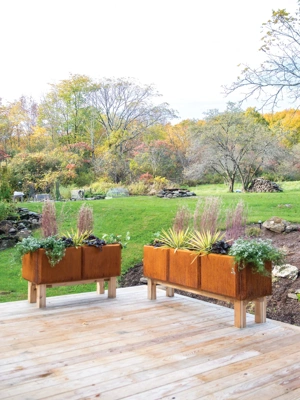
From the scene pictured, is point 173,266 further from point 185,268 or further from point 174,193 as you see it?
point 174,193

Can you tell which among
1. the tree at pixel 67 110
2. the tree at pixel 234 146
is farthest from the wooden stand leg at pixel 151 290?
the tree at pixel 67 110

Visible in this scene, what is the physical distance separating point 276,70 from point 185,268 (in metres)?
4.39

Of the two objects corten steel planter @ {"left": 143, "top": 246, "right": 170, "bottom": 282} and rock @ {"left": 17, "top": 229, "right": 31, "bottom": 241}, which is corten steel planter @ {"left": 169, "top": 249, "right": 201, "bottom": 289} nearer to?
corten steel planter @ {"left": 143, "top": 246, "right": 170, "bottom": 282}

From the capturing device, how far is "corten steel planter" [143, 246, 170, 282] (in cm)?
407

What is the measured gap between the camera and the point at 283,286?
4.52 meters

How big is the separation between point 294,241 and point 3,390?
4630mm

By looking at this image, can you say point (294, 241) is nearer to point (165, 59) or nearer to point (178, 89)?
point (165, 59)

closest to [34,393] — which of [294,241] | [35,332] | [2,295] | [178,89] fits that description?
[35,332]

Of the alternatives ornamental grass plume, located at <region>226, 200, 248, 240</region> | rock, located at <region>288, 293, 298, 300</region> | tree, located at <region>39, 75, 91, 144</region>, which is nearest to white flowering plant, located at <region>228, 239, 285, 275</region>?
rock, located at <region>288, 293, 298, 300</region>

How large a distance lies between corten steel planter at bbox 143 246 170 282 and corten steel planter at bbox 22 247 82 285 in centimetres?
71

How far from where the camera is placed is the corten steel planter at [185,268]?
3694 mm

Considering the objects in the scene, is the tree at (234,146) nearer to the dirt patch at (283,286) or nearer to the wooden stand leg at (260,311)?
the dirt patch at (283,286)

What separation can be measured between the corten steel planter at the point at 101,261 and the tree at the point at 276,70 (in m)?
3.73

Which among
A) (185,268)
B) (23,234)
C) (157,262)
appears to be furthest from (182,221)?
(23,234)
